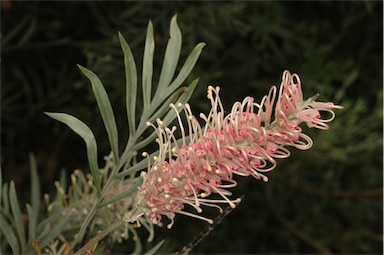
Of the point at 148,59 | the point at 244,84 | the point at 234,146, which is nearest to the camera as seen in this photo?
the point at 234,146

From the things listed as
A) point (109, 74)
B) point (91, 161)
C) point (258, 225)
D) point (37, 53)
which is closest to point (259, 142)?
point (91, 161)

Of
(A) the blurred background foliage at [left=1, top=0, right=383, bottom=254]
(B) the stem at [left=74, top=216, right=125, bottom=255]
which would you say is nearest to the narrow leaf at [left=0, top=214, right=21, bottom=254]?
(B) the stem at [left=74, top=216, right=125, bottom=255]

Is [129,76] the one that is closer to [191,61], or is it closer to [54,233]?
[191,61]

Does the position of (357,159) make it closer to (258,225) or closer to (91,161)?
(258,225)

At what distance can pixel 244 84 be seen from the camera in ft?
4.59

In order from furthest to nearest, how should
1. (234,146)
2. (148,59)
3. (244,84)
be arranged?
(244,84) → (148,59) → (234,146)

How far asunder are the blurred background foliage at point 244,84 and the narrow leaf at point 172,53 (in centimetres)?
48

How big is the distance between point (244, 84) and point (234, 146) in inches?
37.1

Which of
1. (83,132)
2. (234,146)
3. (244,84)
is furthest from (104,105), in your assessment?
(244,84)

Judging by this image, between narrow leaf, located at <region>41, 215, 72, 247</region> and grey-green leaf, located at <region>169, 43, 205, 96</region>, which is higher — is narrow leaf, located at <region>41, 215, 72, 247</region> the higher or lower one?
the lower one

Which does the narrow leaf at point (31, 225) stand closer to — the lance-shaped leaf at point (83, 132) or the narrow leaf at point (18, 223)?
the narrow leaf at point (18, 223)

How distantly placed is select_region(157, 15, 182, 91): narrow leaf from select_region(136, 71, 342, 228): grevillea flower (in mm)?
118

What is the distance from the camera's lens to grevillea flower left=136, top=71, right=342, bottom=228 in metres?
0.46

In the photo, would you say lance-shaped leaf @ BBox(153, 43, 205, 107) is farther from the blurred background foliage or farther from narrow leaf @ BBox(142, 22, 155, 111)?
the blurred background foliage
